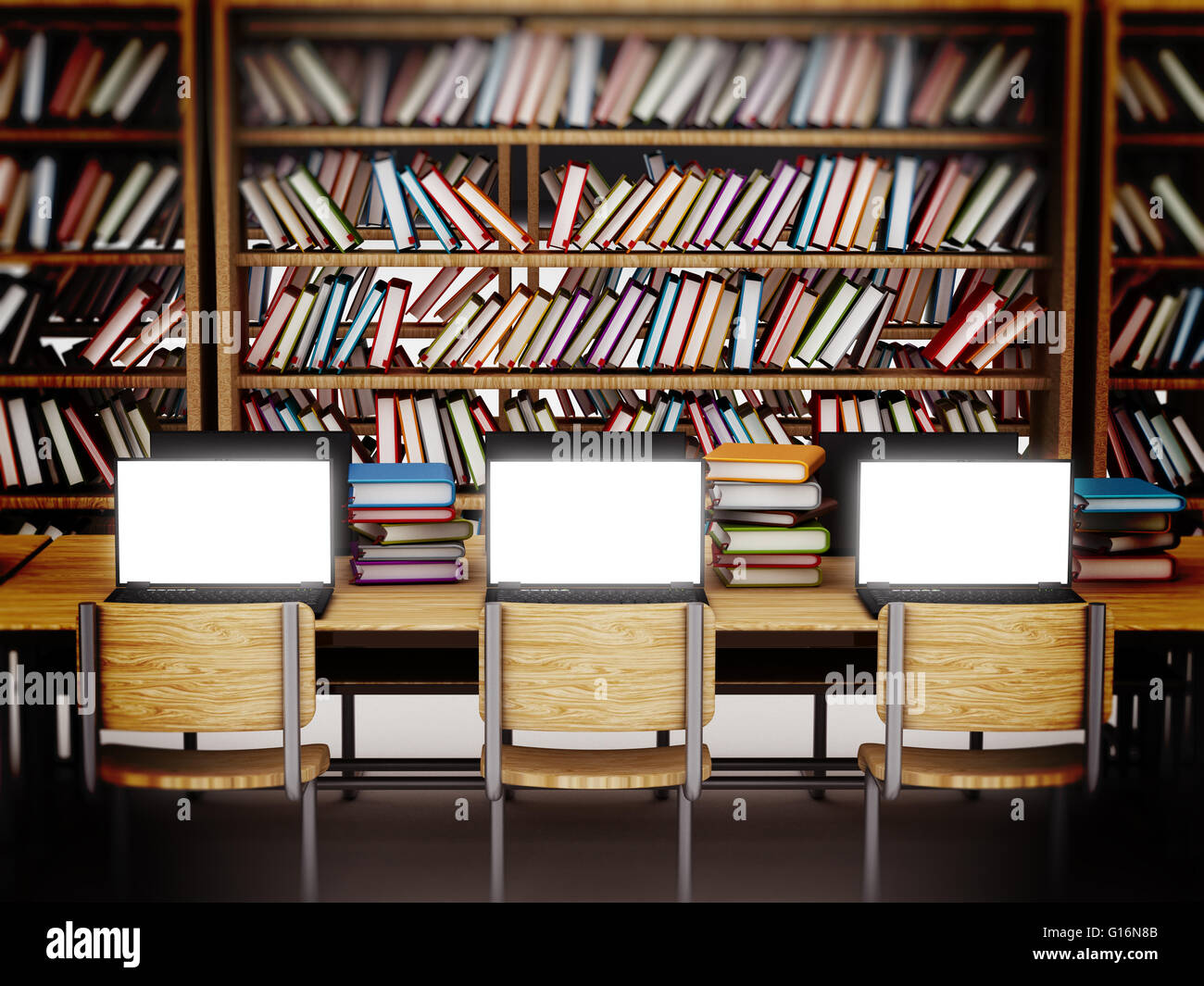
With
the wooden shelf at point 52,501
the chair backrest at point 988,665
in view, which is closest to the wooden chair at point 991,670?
the chair backrest at point 988,665

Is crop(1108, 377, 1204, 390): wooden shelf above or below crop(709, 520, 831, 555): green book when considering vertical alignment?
above

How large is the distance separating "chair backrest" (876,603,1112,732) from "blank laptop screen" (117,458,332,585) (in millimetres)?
1173

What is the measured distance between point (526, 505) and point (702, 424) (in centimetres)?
170

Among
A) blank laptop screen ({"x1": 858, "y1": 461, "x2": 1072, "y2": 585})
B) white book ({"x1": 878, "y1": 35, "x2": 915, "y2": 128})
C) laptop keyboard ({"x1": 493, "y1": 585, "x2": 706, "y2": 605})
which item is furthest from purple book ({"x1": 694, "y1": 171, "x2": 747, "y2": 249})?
laptop keyboard ({"x1": 493, "y1": 585, "x2": 706, "y2": 605})

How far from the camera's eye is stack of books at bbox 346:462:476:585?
9.23 ft

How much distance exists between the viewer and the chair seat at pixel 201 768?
247cm

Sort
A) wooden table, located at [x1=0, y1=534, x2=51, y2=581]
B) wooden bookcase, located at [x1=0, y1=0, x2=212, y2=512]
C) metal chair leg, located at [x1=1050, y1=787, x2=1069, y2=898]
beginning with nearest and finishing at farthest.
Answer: metal chair leg, located at [x1=1050, y1=787, x2=1069, y2=898]
wooden table, located at [x1=0, y1=534, x2=51, y2=581]
wooden bookcase, located at [x1=0, y1=0, x2=212, y2=512]

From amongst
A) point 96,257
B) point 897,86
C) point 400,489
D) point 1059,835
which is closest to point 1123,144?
point 897,86

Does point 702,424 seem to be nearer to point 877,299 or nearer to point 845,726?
point 877,299

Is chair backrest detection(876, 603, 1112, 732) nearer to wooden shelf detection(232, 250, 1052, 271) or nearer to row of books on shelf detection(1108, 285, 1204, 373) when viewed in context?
wooden shelf detection(232, 250, 1052, 271)

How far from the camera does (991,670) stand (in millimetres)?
2424

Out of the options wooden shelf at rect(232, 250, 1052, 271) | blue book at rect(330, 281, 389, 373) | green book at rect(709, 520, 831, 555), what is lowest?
green book at rect(709, 520, 831, 555)

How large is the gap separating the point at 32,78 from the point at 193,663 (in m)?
2.60

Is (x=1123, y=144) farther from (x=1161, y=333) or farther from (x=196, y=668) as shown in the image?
(x=196, y=668)
